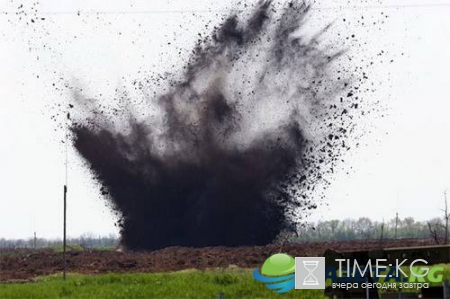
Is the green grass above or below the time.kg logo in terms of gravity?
below

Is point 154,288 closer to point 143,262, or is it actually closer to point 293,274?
point 293,274

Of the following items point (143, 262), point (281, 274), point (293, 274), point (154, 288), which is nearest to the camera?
point (293, 274)

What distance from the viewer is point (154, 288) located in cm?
3375

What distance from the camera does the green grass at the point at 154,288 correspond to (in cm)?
3174

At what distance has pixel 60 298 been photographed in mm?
31891

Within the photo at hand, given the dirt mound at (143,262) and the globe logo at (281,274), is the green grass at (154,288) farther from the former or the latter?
the dirt mound at (143,262)

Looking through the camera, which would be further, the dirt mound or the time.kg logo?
the dirt mound

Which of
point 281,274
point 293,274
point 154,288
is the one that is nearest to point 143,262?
point 154,288

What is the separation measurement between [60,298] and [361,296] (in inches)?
583

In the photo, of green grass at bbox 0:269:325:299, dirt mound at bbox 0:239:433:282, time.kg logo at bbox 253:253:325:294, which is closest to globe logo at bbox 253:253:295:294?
time.kg logo at bbox 253:253:325:294

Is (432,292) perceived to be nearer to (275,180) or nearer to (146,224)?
(275,180)

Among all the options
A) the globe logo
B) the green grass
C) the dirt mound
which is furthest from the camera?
the dirt mound

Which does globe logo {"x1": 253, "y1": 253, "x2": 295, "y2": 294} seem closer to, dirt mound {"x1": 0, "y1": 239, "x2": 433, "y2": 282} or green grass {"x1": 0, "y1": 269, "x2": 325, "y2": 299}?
green grass {"x1": 0, "y1": 269, "x2": 325, "y2": 299}

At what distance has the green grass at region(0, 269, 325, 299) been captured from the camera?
3174cm
